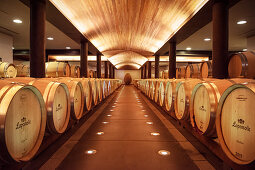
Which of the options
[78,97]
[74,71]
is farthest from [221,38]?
[74,71]

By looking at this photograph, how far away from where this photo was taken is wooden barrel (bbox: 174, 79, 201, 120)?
113 inches

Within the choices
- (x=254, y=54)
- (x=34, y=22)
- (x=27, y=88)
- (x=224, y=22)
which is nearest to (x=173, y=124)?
(x=254, y=54)

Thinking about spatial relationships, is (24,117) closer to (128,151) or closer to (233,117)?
(128,151)

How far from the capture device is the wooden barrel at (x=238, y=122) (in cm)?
140

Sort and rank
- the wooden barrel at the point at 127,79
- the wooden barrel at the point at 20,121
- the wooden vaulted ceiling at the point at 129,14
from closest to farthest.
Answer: the wooden barrel at the point at 20,121, the wooden vaulted ceiling at the point at 129,14, the wooden barrel at the point at 127,79

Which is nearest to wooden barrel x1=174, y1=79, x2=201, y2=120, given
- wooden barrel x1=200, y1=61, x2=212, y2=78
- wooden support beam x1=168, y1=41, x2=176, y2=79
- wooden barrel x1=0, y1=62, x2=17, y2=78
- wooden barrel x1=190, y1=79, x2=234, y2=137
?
wooden barrel x1=190, y1=79, x2=234, y2=137

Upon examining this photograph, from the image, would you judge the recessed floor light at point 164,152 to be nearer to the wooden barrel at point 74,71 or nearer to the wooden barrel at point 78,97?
the wooden barrel at point 78,97

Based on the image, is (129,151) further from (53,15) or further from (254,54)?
(53,15)

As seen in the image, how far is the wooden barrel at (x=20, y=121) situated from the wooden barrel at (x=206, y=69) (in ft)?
14.7

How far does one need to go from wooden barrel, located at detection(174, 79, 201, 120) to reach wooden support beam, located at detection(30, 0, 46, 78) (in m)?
3.41

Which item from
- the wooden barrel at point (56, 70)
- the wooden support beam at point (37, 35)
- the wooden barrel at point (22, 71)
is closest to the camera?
the wooden support beam at point (37, 35)

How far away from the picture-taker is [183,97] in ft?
10.8

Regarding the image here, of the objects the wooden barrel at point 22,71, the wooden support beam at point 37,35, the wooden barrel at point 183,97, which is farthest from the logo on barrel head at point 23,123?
the wooden barrel at point 22,71

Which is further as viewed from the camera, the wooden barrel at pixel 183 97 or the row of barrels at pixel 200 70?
the row of barrels at pixel 200 70
